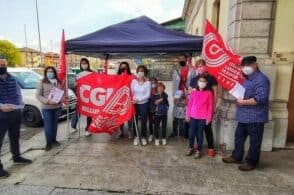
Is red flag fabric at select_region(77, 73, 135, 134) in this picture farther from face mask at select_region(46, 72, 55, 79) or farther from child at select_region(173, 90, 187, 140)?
child at select_region(173, 90, 187, 140)

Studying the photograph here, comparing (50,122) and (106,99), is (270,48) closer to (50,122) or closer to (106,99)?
(106,99)

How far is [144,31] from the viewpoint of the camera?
221 inches

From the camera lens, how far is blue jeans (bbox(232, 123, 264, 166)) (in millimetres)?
4023

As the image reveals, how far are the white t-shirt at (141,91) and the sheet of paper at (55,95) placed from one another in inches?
59.3

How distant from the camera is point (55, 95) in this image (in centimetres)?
506

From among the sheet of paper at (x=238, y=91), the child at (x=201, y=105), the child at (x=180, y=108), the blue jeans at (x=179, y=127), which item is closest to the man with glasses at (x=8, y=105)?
the child at (x=201, y=105)

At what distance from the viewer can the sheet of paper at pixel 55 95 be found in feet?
16.5

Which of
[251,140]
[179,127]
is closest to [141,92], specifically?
[179,127]

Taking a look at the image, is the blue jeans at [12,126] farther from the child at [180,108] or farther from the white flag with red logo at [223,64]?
the white flag with red logo at [223,64]

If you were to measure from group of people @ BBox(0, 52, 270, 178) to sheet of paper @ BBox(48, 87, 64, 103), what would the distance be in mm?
55

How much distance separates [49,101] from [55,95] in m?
0.17

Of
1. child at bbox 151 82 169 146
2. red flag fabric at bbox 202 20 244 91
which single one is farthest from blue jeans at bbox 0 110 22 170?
red flag fabric at bbox 202 20 244 91

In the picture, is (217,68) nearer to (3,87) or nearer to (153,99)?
(153,99)

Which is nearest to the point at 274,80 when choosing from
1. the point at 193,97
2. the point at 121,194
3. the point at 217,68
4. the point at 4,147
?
the point at 217,68
